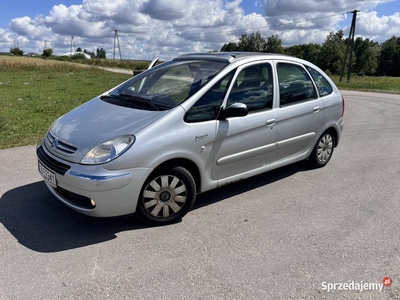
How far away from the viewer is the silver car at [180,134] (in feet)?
10.1

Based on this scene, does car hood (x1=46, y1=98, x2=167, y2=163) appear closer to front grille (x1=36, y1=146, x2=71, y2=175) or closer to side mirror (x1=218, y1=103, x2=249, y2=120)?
front grille (x1=36, y1=146, x2=71, y2=175)

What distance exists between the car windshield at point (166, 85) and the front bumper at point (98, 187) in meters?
0.88

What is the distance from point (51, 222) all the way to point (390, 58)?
9354 cm

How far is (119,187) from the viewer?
3027 mm

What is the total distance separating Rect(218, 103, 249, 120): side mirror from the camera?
140 inches

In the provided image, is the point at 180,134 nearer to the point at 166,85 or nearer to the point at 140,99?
the point at 140,99

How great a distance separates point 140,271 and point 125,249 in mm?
370

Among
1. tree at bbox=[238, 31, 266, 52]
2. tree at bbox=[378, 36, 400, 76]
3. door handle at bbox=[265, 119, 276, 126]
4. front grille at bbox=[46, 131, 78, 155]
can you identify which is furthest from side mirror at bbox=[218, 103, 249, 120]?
tree at bbox=[378, 36, 400, 76]

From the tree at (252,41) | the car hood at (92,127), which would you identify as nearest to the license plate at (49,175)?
the car hood at (92,127)

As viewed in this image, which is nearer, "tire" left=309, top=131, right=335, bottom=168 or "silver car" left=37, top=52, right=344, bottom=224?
"silver car" left=37, top=52, right=344, bottom=224

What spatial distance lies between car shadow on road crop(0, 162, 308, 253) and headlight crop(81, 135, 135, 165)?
2.55ft

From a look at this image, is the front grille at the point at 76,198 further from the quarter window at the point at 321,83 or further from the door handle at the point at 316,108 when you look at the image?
the quarter window at the point at 321,83

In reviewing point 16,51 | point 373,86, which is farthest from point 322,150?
point 16,51

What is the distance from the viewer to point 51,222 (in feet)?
11.4
